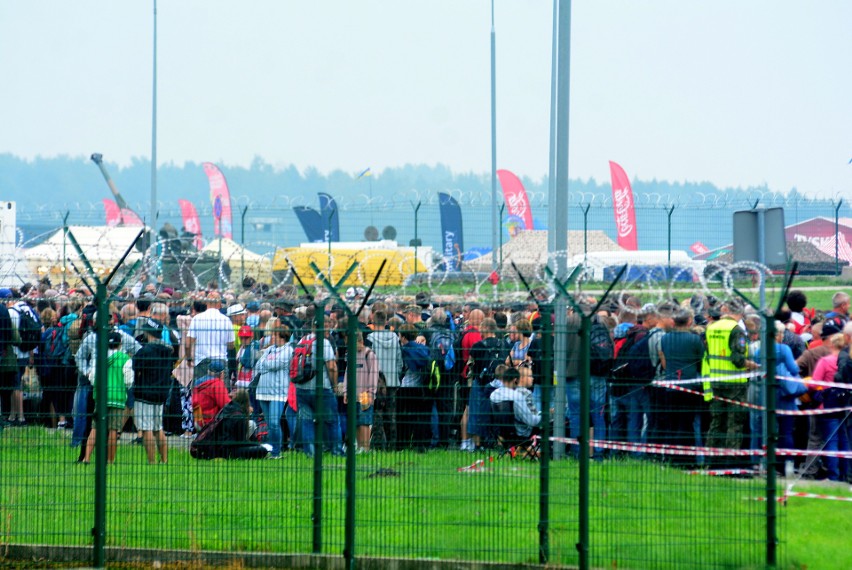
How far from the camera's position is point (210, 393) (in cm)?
820

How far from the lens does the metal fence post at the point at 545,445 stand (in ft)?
24.3

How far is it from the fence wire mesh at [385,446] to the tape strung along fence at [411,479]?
0.05ft

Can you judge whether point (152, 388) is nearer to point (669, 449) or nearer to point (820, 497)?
point (669, 449)

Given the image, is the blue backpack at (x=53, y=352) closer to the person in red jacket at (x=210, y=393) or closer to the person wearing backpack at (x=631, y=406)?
the person in red jacket at (x=210, y=393)

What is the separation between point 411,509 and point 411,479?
263 mm

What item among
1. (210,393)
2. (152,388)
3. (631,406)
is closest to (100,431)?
(152,388)

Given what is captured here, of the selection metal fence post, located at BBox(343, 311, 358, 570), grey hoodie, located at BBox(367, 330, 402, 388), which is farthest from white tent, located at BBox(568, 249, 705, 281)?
metal fence post, located at BBox(343, 311, 358, 570)

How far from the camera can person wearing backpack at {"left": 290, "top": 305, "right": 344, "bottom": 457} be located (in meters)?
7.88

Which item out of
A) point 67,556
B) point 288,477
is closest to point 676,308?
point 288,477

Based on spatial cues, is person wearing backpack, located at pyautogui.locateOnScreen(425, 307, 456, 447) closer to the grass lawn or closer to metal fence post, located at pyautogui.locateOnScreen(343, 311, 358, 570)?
the grass lawn

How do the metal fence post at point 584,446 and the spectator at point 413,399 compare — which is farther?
the spectator at point 413,399

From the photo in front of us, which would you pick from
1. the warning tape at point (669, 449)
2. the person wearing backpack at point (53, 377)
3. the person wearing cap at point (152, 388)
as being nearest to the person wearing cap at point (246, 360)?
the person wearing cap at point (152, 388)

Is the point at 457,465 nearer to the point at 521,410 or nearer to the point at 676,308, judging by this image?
the point at 521,410

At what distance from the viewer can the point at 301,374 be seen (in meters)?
8.02
